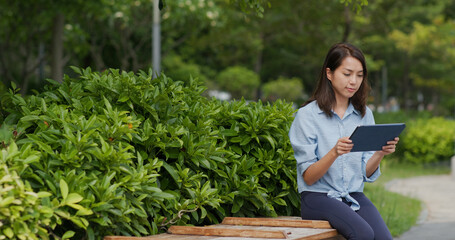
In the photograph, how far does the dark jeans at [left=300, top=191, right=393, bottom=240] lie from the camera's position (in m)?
3.73

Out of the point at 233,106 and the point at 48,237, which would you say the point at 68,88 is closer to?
the point at 233,106

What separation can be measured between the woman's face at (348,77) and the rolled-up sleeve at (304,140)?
0.81 feet

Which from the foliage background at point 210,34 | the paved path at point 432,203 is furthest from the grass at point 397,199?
the foliage background at point 210,34

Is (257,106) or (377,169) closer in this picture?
(377,169)

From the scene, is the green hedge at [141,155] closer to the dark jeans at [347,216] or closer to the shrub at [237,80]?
the dark jeans at [347,216]

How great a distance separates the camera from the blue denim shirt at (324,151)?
12.9 feet

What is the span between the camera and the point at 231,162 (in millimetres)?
4504

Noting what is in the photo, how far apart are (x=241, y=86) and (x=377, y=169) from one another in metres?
30.2

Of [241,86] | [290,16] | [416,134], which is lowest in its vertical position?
[241,86]

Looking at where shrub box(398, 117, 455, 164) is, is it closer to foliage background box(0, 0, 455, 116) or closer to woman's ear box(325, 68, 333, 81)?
foliage background box(0, 0, 455, 116)

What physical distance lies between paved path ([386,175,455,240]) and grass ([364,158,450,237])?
0.12 metres

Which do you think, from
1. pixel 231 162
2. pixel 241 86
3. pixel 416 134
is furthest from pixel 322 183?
pixel 241 86

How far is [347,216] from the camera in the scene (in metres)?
3.76

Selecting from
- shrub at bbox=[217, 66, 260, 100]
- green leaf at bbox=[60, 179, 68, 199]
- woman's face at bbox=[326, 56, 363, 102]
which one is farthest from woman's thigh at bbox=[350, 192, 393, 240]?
shrub at bbox=[217, 66, 260, 100]
